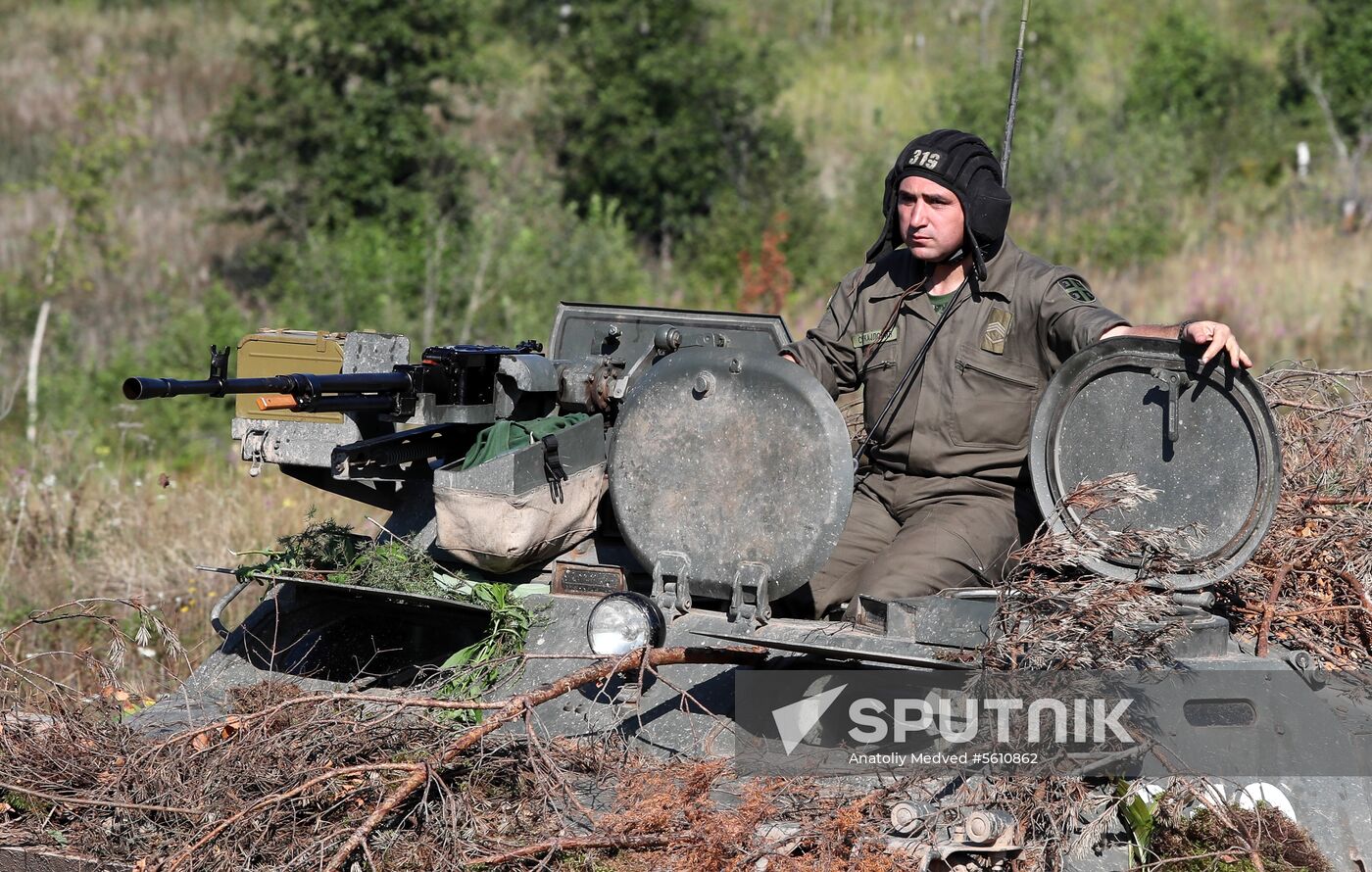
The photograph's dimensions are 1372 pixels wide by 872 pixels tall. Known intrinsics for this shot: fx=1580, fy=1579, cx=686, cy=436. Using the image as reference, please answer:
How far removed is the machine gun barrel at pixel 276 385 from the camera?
168 inches

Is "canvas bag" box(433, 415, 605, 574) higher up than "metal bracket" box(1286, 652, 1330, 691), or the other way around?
"canvas bag" box(433, 415, 605, 574)

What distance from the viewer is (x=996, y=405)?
197 inches

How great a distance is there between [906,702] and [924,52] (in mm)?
30147

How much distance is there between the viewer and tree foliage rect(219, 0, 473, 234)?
1970 centimetres

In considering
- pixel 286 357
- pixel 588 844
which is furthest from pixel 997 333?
pixel 286 357

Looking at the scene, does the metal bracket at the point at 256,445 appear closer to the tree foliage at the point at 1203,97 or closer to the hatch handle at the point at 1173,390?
the hatch handle at the point at 1173,390

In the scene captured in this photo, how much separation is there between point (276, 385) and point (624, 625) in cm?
122

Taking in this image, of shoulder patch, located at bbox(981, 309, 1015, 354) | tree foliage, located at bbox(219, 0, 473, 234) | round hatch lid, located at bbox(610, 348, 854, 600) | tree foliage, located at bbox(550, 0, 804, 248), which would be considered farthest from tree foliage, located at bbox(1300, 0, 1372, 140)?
round hatch lid, located at bbox(610, 348, 854, 600)

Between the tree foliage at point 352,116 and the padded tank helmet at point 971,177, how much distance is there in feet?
50.0

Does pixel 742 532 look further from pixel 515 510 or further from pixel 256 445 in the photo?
pixel 256 445

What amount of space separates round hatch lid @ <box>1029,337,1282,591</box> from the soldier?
14.9 inches

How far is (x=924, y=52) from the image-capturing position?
32.7 metres

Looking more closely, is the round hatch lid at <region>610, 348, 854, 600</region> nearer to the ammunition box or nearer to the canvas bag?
the canvas bag

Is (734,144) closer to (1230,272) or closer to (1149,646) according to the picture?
(1230,272)
